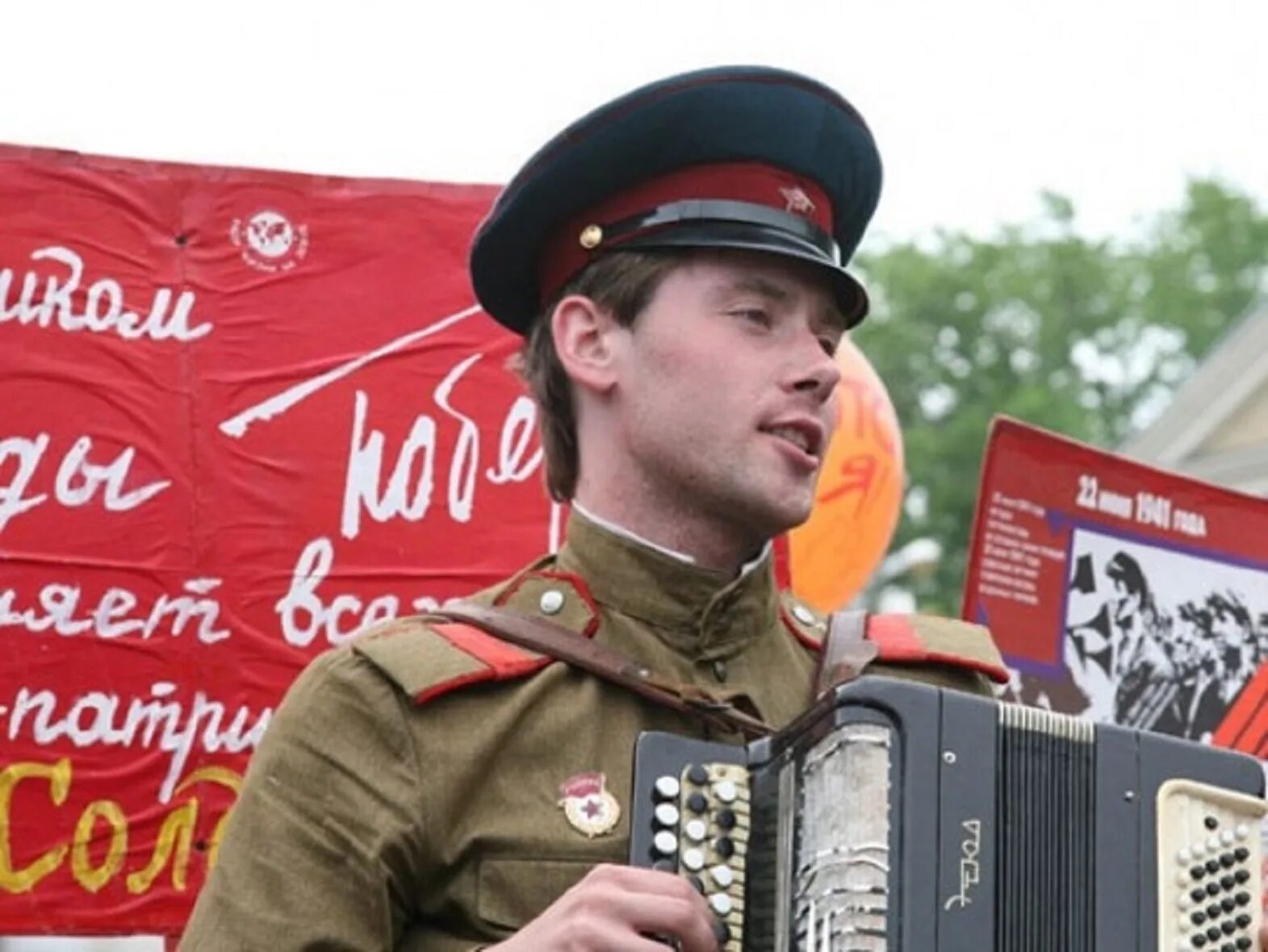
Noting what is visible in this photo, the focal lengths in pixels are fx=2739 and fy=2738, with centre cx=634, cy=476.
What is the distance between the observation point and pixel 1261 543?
18.2 ft

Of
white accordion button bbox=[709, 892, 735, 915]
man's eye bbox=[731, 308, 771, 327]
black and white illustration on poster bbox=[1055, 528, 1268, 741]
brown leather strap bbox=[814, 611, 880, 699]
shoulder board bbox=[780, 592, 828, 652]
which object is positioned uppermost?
black and white illustration on poster bbox=[1055, 528, 1268, 741]

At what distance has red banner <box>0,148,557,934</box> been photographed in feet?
15.5

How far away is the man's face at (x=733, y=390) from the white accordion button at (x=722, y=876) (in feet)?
1.85

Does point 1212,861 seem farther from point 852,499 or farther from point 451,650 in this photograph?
point 852,499

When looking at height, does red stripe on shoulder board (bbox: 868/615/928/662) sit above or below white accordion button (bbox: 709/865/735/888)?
above

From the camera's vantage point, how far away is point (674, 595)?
11.1ft

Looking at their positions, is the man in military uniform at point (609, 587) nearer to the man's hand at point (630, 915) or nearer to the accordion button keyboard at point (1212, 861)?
the man's hand at point (630, 915)

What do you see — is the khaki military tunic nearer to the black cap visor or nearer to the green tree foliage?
the black cap visor

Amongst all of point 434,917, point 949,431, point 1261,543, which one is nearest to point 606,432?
point 434,917

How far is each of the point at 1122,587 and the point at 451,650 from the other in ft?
7.74

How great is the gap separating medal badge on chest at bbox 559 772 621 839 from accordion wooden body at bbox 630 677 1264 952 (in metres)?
0.27

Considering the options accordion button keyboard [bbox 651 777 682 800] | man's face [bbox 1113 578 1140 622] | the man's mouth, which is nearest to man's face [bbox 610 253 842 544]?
the man's mouth

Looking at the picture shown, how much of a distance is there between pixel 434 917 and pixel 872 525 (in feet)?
11.7

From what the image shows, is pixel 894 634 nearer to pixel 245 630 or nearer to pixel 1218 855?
pixel 1218 855
